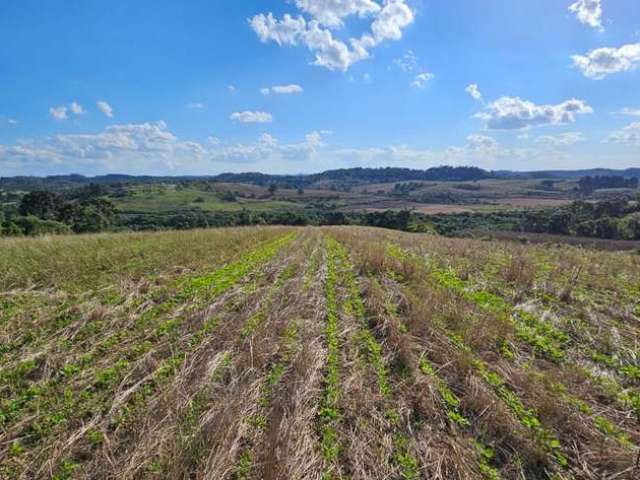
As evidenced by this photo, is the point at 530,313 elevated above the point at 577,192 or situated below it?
above

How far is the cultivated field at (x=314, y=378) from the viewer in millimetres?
2898

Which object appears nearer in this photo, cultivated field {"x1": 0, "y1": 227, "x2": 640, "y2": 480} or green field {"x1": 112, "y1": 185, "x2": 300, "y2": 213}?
cultivated field {"x1": 0, "y1": 227, "x2": 640, "y2": 480}

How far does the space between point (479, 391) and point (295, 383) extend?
7.18 ft

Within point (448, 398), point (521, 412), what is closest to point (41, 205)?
point (448, 398)

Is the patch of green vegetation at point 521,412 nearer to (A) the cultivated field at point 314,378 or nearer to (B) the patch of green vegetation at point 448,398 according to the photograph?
(A) the cultivated field at point 314,378

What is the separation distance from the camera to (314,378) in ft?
13.6

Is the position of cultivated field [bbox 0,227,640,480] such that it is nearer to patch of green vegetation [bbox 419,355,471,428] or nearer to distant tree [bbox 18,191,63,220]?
patch of green vegetation [bbox 419,355,471,428]

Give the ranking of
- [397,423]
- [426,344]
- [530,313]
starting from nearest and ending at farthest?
[397,423], [426,344], [530,313]

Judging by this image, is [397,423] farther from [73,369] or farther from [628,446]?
[73,369]

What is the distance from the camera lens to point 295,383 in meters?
3.97

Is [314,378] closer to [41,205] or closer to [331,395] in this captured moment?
[331,395]

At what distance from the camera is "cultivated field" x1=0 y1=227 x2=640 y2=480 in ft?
9.51

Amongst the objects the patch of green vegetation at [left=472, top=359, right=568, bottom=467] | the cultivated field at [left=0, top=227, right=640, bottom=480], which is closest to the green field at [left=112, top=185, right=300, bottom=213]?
the cultivated field at [left=0, top=227, right=640, bottom=480]

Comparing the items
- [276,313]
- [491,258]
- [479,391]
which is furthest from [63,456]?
[491,258]
